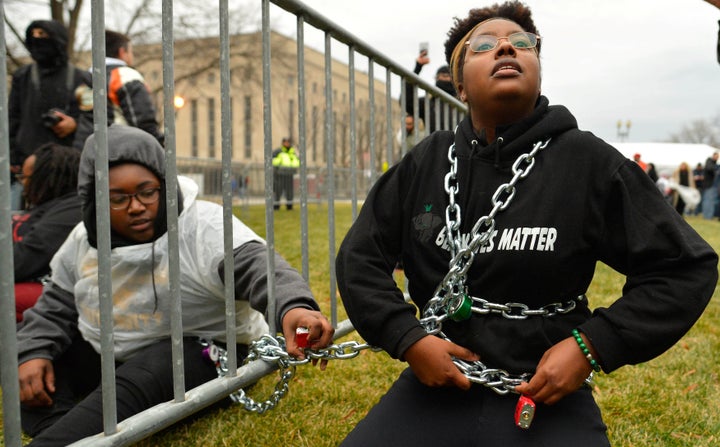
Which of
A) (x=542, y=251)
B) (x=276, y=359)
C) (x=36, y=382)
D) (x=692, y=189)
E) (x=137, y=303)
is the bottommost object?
(x=36, y=382)

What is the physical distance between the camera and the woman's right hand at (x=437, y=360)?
162cm

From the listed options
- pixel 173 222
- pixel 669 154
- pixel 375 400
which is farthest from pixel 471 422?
pixel 669 154

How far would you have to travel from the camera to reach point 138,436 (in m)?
1.67

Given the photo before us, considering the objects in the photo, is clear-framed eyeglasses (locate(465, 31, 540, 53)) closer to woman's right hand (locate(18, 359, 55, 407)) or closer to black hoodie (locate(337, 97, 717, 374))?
black hoodie (locate(337, 97, 717, 374))

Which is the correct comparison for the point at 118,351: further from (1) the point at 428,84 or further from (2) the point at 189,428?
(1) the point at 428,84

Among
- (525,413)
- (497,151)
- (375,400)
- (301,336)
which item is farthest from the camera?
(375,400)

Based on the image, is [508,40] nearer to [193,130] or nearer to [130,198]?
[130,198]

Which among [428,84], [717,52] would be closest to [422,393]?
[428,84]

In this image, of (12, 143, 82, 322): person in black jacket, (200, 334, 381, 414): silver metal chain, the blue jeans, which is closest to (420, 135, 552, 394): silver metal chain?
(200, 334, 381, 414): silver metal chain

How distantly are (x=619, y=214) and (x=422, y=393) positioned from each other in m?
0.68

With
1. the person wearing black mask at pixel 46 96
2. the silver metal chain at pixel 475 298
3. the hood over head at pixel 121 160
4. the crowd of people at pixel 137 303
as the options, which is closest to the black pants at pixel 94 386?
the crowd of people at pixel 137 303

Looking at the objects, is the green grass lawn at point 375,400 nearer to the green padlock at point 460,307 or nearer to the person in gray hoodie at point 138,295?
the person in gray hoodie at point 138,295

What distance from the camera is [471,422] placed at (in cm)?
167

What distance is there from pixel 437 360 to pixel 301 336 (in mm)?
436
